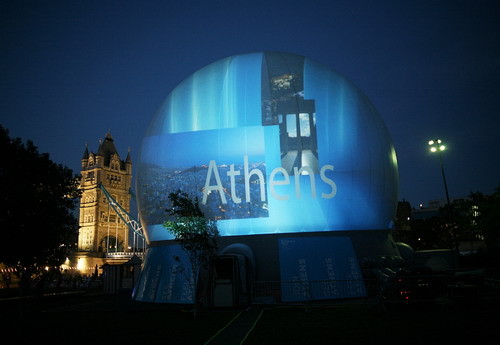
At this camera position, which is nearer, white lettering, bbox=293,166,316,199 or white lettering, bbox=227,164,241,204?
white lettering, bbox=293,166,316,199

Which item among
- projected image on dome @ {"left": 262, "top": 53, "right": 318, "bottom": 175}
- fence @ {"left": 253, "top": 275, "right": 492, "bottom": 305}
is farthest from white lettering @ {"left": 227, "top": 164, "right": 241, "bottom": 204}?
fence @ {"left": 253, "top": 275, "right": 492, "bottom": 305}

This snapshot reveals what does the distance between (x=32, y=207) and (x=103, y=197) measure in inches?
4659

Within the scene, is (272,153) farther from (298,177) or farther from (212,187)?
(212,187)

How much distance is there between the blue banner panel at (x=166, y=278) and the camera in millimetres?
18391

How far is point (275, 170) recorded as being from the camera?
18.7 meters

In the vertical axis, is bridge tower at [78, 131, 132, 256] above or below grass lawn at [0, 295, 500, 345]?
above

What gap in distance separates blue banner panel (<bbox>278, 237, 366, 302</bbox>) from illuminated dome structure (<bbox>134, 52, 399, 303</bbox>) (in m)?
0.05

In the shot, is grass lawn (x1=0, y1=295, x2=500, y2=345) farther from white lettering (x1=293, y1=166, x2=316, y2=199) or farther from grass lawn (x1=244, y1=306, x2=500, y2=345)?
white lettering (x1=293, y1=166, x2=316, y2=199)

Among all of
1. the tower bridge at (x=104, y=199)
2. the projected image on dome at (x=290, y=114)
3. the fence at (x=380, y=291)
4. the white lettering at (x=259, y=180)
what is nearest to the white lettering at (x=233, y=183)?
the white lettering at (x=259, y=180)

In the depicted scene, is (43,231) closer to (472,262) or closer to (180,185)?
(180,185)

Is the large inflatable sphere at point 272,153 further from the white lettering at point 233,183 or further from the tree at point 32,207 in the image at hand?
the tree at point 32,207

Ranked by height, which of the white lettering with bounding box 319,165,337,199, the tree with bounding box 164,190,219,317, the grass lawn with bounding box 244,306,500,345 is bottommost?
the grass lawn with bounding box 244,306,500,345

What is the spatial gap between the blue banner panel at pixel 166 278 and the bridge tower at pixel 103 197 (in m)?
110

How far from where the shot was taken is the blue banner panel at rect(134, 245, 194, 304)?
18.4 meters
